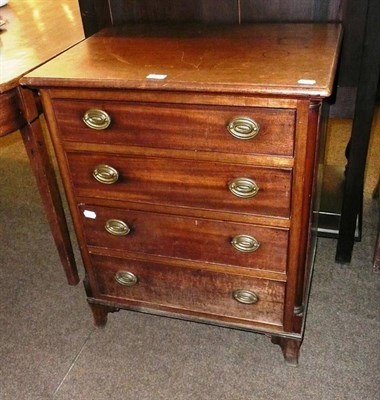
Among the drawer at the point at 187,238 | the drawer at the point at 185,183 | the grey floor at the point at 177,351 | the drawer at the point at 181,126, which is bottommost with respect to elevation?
the grey floor at the point at 177,351

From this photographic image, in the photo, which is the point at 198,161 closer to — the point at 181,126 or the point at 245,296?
the point at 181,126

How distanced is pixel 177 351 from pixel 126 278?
0.29 meters

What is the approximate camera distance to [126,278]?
1415mm

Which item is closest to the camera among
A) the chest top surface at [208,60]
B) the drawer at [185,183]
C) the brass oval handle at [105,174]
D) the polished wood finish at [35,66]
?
the chest top surface at [208,60]

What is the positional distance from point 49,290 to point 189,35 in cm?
105

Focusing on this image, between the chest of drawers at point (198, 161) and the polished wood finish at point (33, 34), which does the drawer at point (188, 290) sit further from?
the polished wood finish at point (33, 34)

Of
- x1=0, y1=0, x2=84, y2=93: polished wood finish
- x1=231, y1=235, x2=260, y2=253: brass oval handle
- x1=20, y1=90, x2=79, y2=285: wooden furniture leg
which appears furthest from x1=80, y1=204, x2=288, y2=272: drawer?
x1=0, y1=0, x2=84, y2=93: polished wood finish

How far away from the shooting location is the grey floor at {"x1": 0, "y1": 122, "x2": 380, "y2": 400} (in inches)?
53.9

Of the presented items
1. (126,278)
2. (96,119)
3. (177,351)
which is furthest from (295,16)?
(177,351)

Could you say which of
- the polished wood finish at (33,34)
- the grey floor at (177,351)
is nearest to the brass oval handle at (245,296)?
the grey floor at (177,351)

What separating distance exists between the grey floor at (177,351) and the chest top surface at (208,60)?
855 millimetres

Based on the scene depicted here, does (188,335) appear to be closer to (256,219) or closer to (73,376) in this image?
(73,376)

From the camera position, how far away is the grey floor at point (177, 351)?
1370 millimetres

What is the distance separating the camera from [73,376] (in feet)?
4.70
